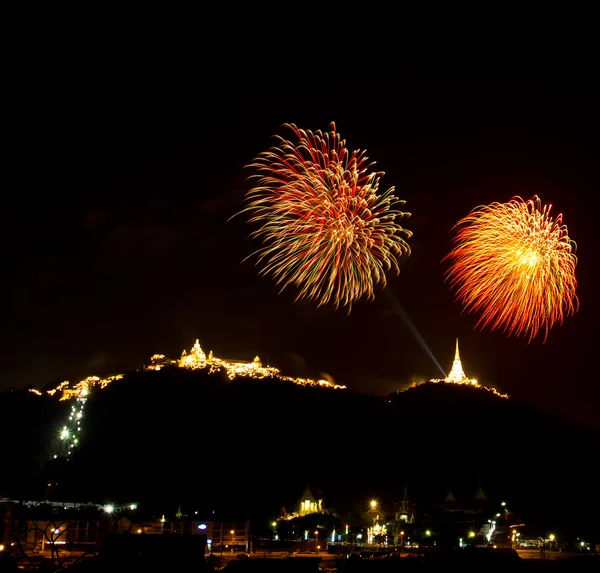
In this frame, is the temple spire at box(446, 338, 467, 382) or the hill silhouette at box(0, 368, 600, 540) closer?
the hill silhouette at box(0, 368, 600, 540)

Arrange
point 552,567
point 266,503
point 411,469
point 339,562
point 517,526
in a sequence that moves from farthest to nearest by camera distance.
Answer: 1. point 411,469
2. point 266,503
3. point 517,526
4. point 339,562
5. point 552,567

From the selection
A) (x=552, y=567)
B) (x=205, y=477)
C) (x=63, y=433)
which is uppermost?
(x=63, y=433)

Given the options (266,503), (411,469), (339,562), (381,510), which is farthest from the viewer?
(411,469)

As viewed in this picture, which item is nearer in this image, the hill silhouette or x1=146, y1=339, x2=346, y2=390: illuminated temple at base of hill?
the hill silhouette

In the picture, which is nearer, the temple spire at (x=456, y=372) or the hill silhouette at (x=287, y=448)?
the hill silhouette at (x=287, y=448)

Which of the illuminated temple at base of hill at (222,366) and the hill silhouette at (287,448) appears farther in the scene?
the illuminated temple at base of hill at (222,366)

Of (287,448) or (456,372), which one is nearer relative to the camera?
(287,448)

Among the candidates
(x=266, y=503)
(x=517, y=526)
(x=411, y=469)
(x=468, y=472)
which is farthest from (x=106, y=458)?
(x=517, y=526)

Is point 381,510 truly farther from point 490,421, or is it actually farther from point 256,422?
point 490,421
